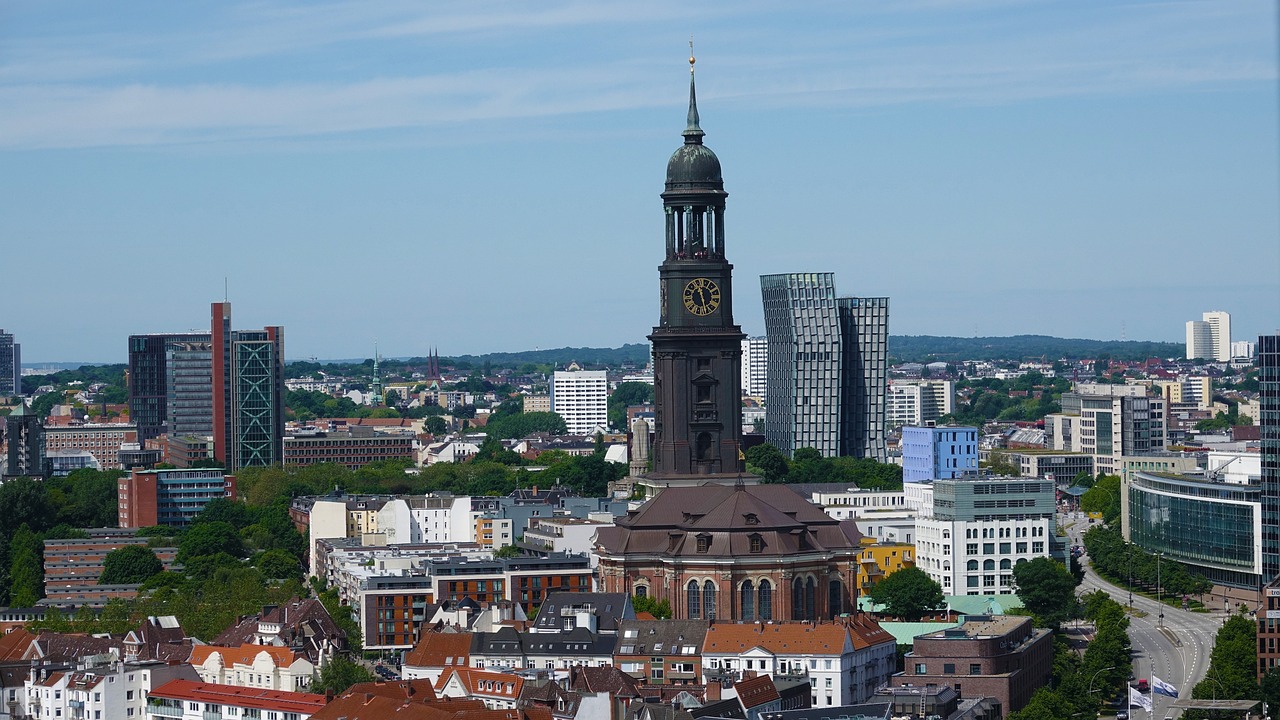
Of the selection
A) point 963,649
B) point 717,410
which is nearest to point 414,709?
point 963,649

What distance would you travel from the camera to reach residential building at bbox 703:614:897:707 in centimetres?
11062

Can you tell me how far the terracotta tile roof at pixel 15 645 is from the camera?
126 m

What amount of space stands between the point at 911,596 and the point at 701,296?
19921 millimetres

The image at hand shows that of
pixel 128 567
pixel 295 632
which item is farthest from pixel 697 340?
pixel 128 567

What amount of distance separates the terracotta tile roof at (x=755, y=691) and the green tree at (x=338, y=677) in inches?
684

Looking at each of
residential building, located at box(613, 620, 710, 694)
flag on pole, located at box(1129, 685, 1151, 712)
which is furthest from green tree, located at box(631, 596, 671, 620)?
flag on pole, located at box(1129, 685, 1151, 712)

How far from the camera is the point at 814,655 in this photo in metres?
111

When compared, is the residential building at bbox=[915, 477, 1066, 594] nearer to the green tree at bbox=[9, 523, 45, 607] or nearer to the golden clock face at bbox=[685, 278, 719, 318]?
the golden clock face at bbox=[685, 278, 719, 318]

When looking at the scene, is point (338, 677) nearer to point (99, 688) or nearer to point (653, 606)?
point (99, 688)

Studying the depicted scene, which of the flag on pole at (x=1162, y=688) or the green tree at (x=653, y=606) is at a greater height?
the green tree at (x=653, y=606)

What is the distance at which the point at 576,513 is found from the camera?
176 metres

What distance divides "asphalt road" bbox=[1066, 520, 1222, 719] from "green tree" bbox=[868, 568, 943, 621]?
30.8 ft

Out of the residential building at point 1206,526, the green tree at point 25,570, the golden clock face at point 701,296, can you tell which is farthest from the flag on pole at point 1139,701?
the green tree at point 25,570

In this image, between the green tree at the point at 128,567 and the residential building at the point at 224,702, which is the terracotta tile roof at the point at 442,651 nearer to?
the residential building at the point at 224,702
